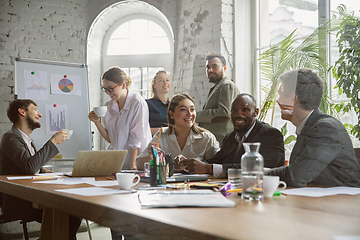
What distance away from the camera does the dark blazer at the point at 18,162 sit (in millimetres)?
2070

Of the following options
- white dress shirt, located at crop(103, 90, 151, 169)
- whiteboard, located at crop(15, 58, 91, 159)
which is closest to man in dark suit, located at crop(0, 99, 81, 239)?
white dress shirt, located at crop(103, 90, 151, 169)

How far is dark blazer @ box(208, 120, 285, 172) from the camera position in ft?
6.06

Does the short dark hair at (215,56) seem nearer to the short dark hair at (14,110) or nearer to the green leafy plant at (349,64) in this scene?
the green leafy plant at (349,64)

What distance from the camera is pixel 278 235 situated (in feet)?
2.05

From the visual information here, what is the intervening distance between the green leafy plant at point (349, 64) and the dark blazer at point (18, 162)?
1.76 m

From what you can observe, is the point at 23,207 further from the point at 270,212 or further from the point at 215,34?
the point at 215,34

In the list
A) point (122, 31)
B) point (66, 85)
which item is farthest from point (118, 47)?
point (66, 85)

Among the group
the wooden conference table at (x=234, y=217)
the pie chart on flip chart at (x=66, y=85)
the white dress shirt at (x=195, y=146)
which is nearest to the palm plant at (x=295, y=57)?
the white dress shirt at (x=195, y=146)

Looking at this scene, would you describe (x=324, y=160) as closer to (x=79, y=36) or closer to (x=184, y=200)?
(x=184, y=200)

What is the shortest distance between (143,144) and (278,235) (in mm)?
2192

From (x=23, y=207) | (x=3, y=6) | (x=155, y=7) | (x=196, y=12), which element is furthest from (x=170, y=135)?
(x=3, y=6)

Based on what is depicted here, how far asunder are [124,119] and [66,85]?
130cm

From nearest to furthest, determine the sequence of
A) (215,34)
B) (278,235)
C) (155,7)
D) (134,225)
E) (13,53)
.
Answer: (278,235)
(134,225)
(215,34)
(13,53)
(155,7)

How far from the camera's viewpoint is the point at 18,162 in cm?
216
